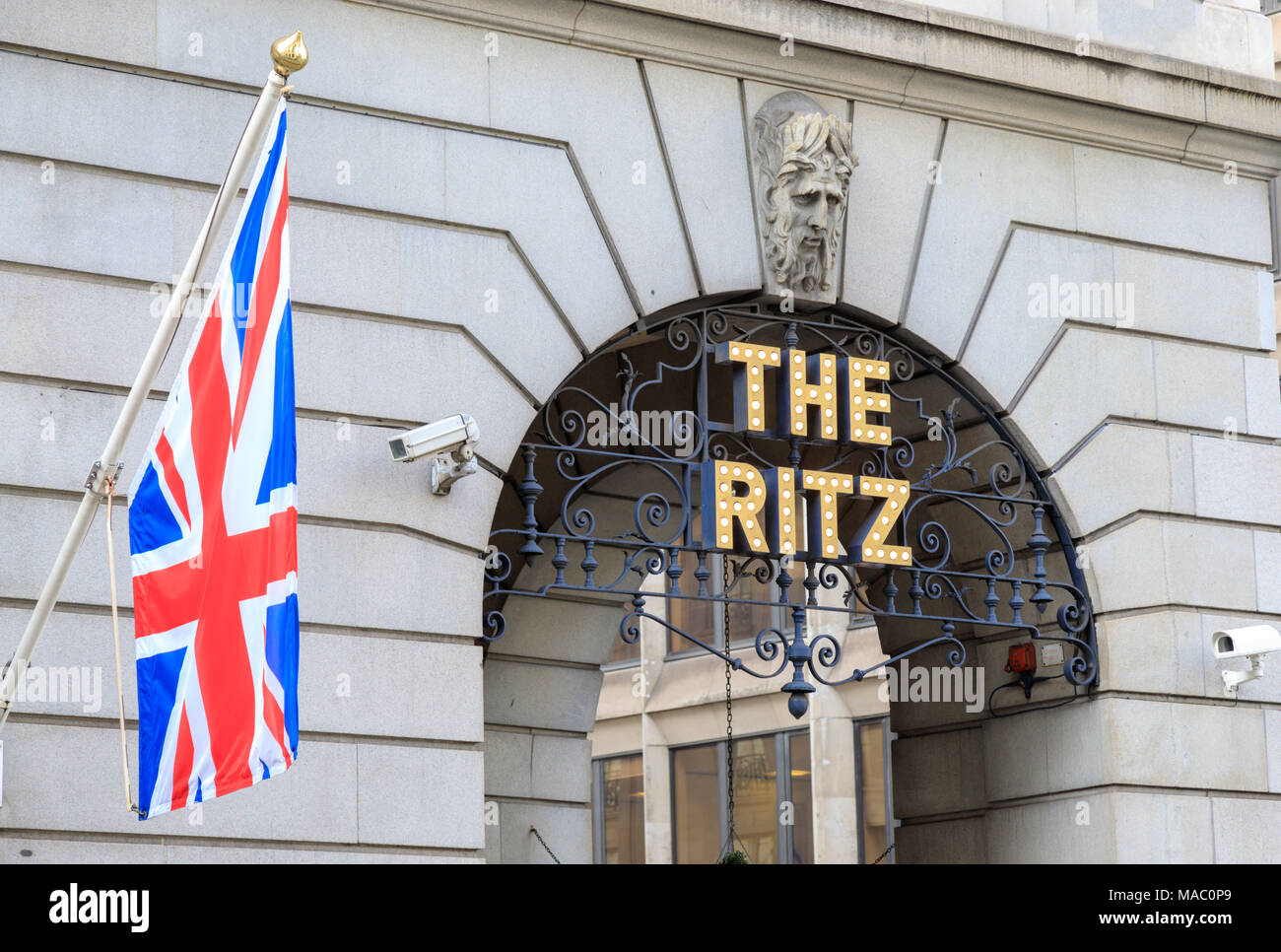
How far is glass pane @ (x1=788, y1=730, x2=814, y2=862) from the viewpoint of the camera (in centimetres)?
3375

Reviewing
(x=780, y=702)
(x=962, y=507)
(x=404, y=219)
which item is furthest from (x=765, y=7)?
(x=780, y=702)

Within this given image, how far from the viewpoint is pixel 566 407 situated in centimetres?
1841

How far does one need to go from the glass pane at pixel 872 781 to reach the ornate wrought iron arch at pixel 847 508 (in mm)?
14142

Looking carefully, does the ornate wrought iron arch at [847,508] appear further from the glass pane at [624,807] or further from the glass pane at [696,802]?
the glass pane at [624,807]

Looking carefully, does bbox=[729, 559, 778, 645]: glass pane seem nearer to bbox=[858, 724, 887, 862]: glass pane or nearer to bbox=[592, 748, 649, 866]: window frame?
bbox=[592, 748, 649, 866]: window frame

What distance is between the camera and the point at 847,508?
62.2 ft

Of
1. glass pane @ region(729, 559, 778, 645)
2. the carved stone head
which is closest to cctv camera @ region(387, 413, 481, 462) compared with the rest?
the carved stone head

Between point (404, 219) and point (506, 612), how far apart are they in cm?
607

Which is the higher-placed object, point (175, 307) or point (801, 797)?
point (175, 307)

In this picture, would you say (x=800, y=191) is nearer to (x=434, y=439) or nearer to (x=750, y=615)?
(x=434, y=439)

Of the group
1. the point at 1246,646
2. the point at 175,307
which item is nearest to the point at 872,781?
the point at 1246,646

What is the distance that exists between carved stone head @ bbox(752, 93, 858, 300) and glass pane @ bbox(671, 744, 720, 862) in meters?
22.2

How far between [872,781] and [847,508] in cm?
1482

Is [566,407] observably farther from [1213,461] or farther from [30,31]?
Answer: [30,31]
